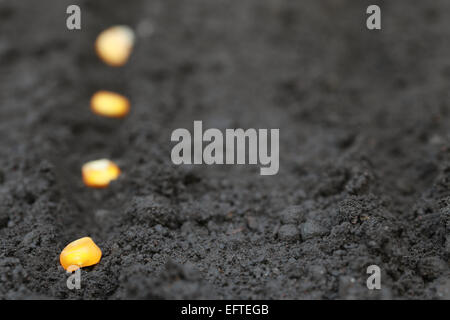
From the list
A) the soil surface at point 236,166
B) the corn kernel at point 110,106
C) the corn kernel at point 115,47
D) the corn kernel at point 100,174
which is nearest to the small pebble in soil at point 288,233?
the soil surface at point 236,166

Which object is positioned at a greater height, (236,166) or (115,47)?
(115,47)

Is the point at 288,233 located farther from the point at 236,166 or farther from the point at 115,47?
the point at 115,47

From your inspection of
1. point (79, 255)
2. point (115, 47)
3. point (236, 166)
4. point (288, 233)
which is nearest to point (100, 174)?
point (79, 255)

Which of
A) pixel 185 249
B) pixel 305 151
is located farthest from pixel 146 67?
pixel 185 249

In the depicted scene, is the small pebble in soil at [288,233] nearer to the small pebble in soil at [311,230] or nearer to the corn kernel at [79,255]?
the small pebble in soil at [311,230]

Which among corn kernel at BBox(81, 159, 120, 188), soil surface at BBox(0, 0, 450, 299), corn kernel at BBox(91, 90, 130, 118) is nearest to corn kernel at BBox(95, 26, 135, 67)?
soil surface at BBox(0, 0, 450, 299)
